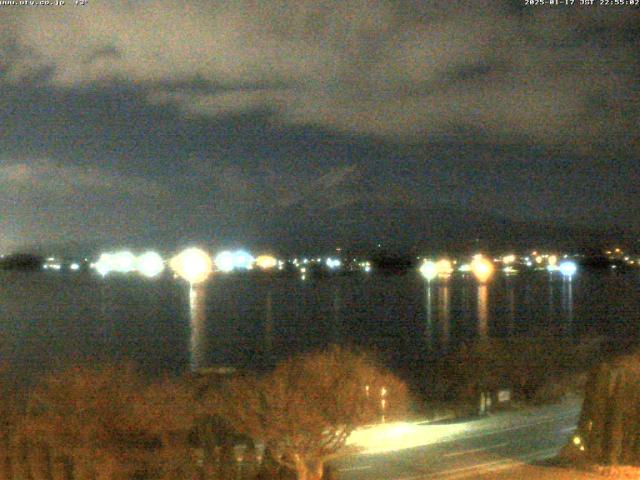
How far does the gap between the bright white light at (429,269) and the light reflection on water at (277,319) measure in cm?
1823

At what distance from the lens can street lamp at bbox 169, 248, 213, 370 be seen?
1476 inches

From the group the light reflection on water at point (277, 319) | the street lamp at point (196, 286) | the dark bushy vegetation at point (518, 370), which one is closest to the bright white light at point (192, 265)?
the street lamp at point (196, 286)

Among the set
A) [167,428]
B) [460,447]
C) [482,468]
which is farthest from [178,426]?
[460,447]

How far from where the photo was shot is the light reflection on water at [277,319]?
1398 inches

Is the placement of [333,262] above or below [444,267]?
above

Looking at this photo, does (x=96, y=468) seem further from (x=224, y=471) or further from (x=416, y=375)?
(x=416, y=375)

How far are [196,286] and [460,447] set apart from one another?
244 ft

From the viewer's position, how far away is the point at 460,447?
13.4 m

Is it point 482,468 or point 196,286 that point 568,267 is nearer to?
point 196,286

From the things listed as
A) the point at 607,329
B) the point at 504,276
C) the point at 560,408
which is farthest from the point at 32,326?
the point at 504,276

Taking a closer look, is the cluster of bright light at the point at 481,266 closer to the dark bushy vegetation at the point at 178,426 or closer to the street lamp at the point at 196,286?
the street lamp at the point at 196,286

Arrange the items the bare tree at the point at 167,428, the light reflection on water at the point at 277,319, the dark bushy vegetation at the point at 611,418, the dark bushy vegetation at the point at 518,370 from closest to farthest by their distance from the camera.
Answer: the bare tree at the point at 167,428 → the dark bushy vegetation at the point at 611,418 → the dark bushy vegetation at the point at 518,370 → the light reflection on water at the point at 277,319

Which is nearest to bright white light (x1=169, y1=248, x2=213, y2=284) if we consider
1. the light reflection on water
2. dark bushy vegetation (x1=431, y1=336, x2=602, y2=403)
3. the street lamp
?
the street lamp

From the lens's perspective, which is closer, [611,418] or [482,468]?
[611,418]
